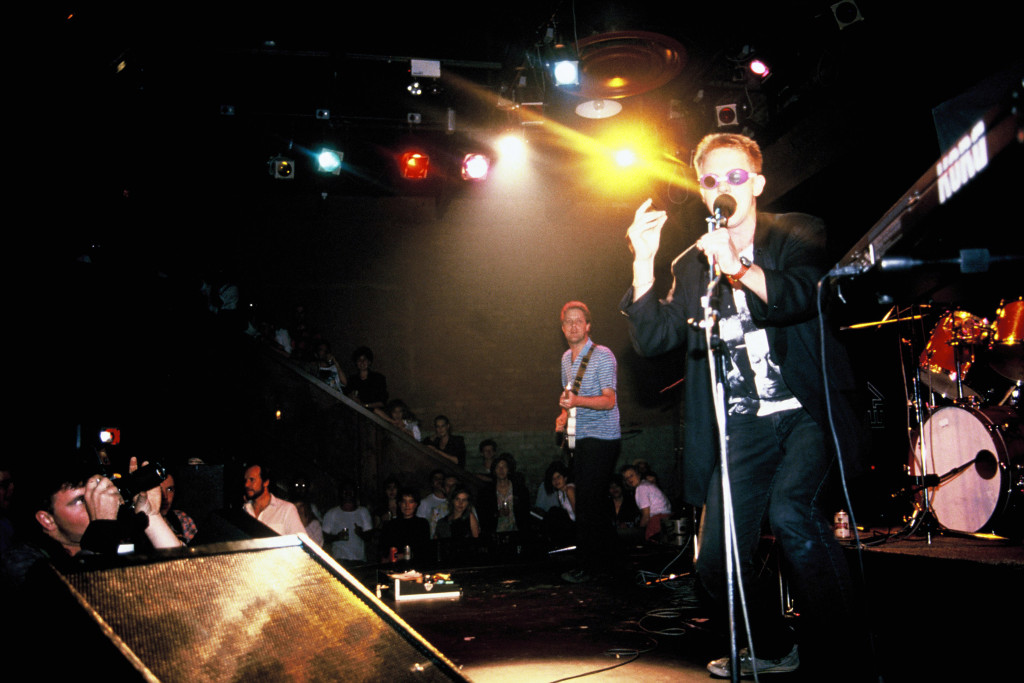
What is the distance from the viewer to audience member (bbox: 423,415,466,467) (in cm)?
1080

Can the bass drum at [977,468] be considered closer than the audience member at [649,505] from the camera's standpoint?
Yes

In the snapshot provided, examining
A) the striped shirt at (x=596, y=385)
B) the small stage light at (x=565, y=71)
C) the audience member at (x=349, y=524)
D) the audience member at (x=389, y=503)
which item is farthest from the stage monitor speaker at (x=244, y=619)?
the audience member at (x=389, y=503)

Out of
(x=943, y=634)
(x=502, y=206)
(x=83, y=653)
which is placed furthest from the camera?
(x=502, y=206)

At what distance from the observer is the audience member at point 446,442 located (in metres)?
10.8

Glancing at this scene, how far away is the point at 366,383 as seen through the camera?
1091 cm

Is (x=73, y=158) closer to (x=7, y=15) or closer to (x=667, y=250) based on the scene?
(x=7, y=15)

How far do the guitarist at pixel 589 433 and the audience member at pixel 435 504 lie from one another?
4245 millimetres

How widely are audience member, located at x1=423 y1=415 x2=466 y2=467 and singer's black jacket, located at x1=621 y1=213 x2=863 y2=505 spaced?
8.47m

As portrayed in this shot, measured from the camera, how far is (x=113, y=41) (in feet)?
23.6

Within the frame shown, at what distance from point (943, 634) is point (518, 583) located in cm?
276

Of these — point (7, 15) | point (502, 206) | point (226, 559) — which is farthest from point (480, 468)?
point (226, 559)

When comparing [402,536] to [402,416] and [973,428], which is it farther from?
[973,428]

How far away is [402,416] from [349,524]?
2.58 meters

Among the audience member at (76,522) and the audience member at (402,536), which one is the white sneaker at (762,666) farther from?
the audience member at (402,536)
